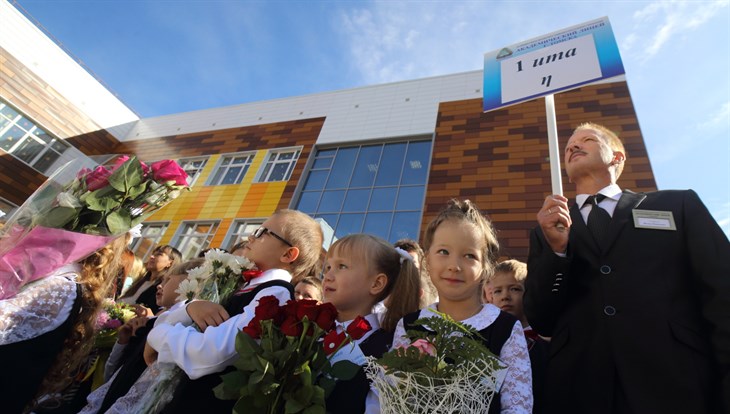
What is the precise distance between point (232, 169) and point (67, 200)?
9.56 metres

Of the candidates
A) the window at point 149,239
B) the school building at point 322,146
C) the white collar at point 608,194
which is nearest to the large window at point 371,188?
the school building at point 322,146

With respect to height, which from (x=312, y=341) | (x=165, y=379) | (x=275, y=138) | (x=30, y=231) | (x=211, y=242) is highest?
(x=275, y=138)

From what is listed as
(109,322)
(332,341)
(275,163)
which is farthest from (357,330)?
(275,163)

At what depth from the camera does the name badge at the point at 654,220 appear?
5.13 feet

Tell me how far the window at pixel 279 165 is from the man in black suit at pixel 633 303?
8970 millimetres

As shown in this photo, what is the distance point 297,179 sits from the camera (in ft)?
32.1

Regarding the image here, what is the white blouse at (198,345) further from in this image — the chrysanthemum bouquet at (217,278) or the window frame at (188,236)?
the window frame at (188,236)

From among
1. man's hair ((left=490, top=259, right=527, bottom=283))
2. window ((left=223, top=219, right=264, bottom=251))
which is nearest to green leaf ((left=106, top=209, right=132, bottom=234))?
man's hair ((left=490, top=259, right=527, bottom=283))

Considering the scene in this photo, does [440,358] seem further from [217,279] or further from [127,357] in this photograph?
[127,357]

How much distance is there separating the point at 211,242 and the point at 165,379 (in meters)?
8.68

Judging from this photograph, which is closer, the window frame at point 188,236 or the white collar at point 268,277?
the white collar at point 268,277

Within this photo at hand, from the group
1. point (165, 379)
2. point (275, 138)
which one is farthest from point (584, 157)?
point (275, 138)

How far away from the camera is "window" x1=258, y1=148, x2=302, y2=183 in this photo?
10273mm

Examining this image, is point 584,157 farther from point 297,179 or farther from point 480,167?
point 297,179
